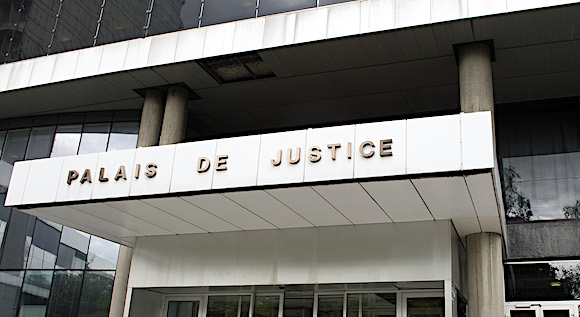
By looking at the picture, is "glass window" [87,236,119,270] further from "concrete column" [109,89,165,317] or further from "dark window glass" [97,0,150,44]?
"dark window glass" [97,0,150,44]

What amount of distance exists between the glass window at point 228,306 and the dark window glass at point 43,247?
273 inches

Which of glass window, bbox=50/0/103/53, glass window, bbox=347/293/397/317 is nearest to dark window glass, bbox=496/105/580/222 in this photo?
glass window, bbox=347/293/397/317

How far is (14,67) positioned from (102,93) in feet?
11.9

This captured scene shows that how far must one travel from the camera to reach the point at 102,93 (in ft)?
61.0

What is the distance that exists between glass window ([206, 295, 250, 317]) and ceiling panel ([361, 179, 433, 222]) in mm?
4900

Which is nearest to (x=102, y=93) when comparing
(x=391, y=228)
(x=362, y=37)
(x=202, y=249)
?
(x=202, y=249)

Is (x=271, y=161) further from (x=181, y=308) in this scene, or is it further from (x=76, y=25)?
(x=76, y=25)

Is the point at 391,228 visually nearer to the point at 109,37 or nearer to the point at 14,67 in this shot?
the point at 109,37

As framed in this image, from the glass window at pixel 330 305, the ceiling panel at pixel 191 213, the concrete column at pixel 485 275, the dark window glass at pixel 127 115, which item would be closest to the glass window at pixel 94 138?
the dark window glass at pixel 127 115

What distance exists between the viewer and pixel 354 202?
37.9ft

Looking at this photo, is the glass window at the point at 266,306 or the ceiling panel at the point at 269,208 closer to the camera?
the ceiling panel at the point at 269,208

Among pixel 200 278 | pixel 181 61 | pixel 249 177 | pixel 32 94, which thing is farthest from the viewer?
pixel 32 94

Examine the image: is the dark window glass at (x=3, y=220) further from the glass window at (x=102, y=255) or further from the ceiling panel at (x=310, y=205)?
the ceiling panel at (x=310, y=205)

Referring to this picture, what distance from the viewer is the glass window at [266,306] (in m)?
14.6
